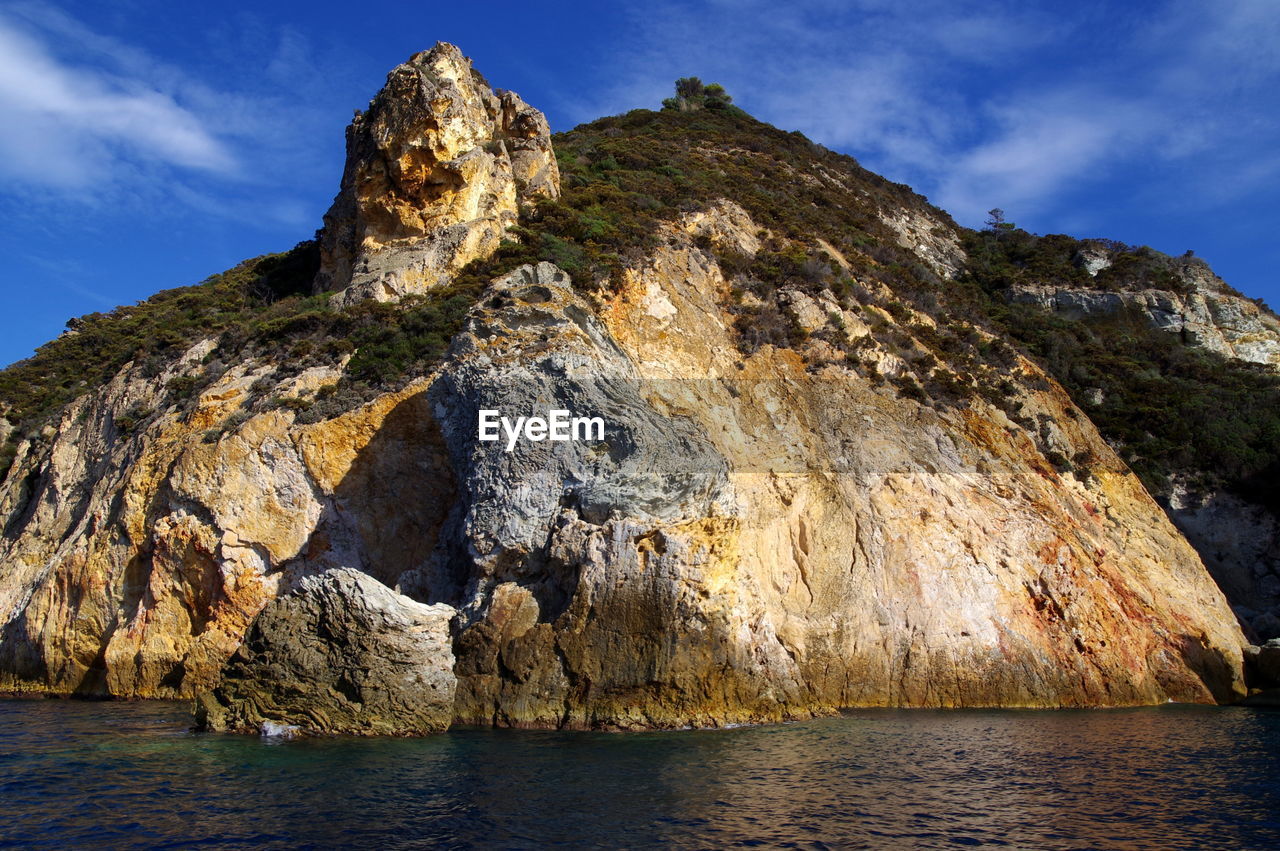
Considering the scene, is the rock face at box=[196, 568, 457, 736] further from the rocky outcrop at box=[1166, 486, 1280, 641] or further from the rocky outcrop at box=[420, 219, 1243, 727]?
the rocky outcrop at box=[1166, 486, 1280, 641]

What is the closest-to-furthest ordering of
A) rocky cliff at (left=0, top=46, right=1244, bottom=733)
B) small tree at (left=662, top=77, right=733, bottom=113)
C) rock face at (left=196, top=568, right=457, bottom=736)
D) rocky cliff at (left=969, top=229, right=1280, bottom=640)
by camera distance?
rock face at (left=196, top=568, right=457, bottom=736), rocky cliff at (left=0, top=46, right=1244, bottom=733), rocky cliff at (left=969, top=229, right=1280, bottom=640), small tree at (left=662, top=77, right=733, bottom=113)

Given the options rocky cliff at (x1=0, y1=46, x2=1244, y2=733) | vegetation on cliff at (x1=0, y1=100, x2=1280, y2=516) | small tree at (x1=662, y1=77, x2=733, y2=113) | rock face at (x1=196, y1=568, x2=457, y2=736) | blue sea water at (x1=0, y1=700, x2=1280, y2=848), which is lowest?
blue sea water at (x1=0, y1=700, x2=1280, y2=848)

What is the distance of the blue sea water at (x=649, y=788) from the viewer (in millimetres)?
10055

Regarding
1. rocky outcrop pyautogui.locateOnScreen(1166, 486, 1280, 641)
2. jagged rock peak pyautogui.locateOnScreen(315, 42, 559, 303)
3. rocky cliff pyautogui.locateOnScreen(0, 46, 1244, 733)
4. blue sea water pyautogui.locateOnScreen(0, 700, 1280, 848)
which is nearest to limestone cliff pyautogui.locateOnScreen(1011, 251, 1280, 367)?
rocky outcrop pyautogui.locateOnScreen(1166, 486, 1280, 641)

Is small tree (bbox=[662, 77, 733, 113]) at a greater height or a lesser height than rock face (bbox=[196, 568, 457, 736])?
greater

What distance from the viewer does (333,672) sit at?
15789 mm

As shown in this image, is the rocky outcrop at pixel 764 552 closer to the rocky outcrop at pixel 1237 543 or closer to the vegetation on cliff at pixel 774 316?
the vegetation on cliff at pixel 774 316

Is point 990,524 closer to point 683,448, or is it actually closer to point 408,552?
point 683,448

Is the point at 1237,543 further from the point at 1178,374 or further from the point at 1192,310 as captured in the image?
the point at 1192,310

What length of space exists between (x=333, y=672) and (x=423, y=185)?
17.2 meters

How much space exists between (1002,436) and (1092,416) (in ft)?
37.0

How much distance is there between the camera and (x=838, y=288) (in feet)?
→ 100

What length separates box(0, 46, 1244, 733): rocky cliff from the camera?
16844 mm

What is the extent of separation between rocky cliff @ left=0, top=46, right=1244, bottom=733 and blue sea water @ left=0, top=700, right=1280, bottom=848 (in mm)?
1779
